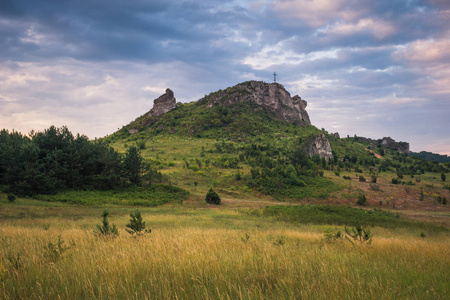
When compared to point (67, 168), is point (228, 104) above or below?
above

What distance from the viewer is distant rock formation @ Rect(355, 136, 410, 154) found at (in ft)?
439

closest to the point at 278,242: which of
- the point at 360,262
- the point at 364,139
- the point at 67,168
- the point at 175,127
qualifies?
the point at 360,262

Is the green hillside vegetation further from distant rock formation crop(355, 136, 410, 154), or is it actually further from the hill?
distant rock formation crop(355, 136, 410, 154)

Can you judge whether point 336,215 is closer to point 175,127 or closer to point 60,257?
point 60,257

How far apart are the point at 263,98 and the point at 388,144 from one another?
264 feet

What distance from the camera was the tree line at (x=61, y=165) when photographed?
99.2 ft

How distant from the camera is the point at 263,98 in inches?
5463

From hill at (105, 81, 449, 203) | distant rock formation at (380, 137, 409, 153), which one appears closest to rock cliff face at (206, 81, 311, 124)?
hill at (105, 81, 449, 203)

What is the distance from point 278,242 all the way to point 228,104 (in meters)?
127

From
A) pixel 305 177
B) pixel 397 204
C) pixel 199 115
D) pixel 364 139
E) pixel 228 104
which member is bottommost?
pixel 397 204

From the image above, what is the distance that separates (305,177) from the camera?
45.8 metres

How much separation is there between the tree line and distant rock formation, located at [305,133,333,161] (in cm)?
6179

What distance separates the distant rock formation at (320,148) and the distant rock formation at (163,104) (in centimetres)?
8750

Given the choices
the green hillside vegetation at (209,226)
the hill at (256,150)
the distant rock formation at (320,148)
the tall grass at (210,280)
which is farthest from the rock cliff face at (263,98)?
the tall grass at (210,280)
